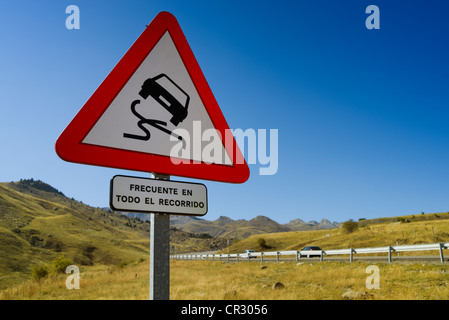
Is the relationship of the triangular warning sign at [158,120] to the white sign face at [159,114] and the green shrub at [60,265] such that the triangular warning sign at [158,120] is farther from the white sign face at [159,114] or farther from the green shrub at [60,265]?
the green shrub at [60,265]

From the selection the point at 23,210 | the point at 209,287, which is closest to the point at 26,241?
the point at 23,210

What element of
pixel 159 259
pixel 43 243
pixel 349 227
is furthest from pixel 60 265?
pixel 43 243

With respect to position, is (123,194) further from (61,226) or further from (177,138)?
(61,226)

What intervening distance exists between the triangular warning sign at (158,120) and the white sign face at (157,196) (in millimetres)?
119

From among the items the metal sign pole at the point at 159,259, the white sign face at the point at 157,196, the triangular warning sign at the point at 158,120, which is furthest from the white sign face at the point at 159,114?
the metal sign pole at the point at 159,259

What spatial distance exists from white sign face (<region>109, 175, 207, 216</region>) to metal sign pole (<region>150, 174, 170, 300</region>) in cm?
9

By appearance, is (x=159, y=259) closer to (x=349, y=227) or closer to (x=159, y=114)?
(x=159, y=114)

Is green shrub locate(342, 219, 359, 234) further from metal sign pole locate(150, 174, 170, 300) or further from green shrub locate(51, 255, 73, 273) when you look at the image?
metal sign pole locate(150, 174, 170, 300)

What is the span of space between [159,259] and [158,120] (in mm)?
940

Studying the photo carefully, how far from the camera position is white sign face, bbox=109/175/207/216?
1880 millimetres

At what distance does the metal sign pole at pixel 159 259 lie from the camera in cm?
189

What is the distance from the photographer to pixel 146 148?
2.12m

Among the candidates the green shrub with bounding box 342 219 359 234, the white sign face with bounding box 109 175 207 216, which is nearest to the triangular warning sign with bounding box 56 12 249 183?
the white sign face with bounding box 109 175 207 216
